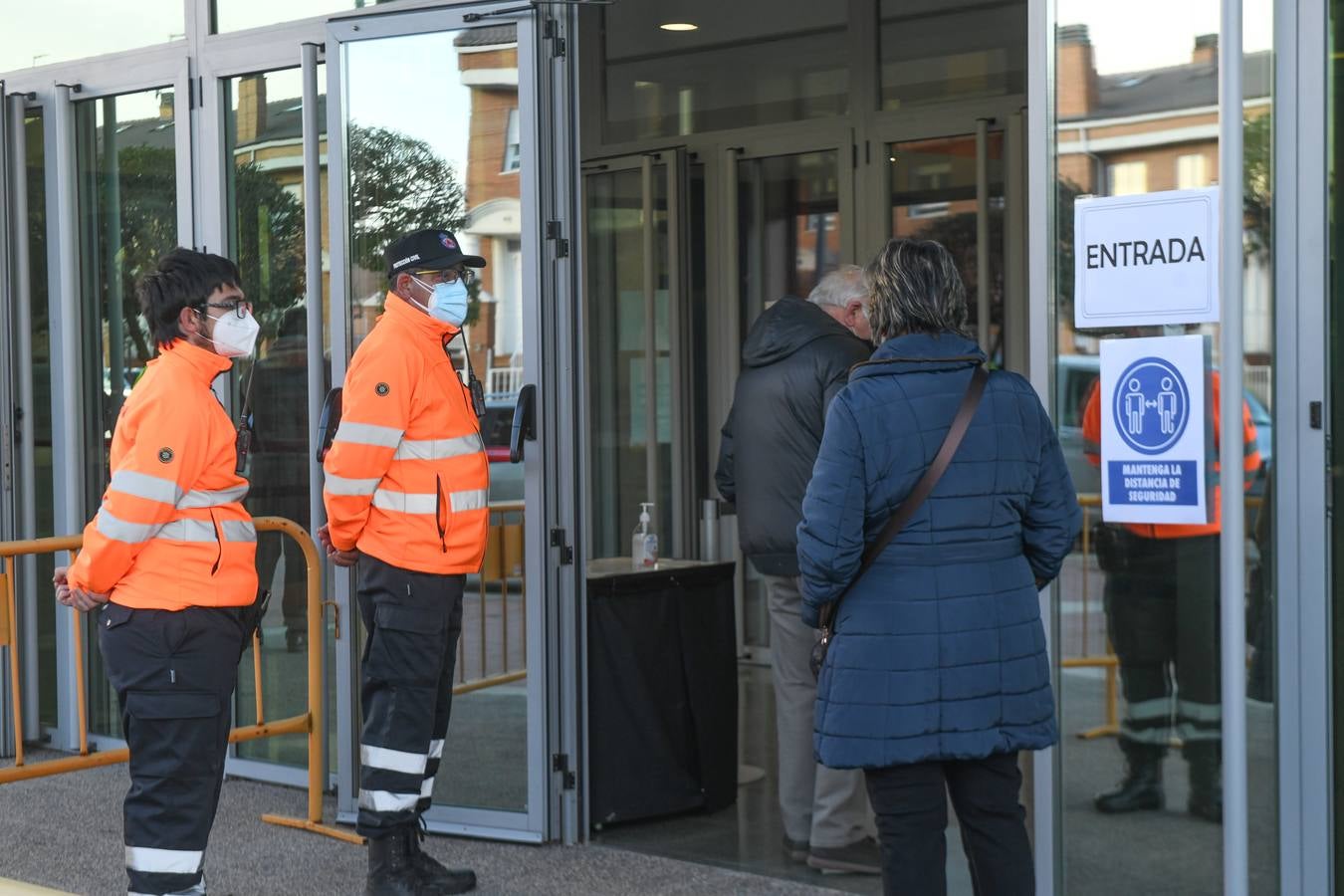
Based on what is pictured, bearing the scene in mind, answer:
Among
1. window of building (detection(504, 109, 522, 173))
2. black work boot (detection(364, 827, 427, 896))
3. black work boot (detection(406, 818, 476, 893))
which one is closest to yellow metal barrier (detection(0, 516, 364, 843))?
black work boot (detection(406, 818, 476, 893))

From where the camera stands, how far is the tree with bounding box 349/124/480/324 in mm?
5590

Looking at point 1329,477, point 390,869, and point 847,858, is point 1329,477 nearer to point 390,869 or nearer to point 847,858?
point 847,858

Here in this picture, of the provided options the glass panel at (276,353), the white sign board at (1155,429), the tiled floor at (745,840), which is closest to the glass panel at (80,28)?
the glass panel at (276,353)

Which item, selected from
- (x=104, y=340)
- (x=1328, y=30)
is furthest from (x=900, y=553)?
(x=104, y=340)

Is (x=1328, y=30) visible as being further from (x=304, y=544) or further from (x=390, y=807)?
(x=304, y=544)

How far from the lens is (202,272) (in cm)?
402

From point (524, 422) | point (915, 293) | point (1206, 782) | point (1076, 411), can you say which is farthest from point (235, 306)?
point (1206, 782)

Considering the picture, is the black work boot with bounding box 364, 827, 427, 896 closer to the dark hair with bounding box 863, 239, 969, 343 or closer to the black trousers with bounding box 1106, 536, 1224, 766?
the black trousers with bounding box 1106, 536, 1224, 766

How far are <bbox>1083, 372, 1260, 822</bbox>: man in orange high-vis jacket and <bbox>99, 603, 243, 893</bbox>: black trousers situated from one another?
7.04 ft

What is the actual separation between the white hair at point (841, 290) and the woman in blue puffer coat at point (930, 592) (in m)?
1.72

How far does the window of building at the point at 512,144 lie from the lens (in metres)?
5.37

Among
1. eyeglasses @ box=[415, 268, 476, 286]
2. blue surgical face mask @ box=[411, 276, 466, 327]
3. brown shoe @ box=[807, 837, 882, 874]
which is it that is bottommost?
brown shoe @ box=[807, 837, 882, 874]

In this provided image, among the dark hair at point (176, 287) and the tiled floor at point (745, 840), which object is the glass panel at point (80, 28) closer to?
the dark hair at point (176, 287)

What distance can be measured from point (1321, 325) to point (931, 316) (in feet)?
3.44
